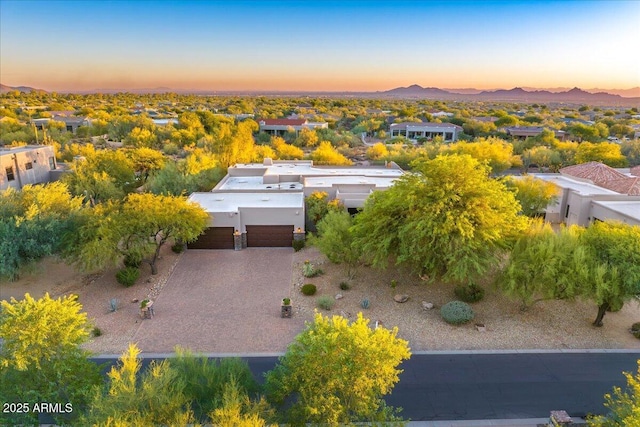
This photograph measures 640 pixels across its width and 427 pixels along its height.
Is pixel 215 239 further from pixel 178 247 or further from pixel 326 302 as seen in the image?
pixel 326 302

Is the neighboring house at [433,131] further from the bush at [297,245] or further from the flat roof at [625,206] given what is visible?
the bush at [297,245]

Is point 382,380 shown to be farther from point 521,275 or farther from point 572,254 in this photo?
point 572,254

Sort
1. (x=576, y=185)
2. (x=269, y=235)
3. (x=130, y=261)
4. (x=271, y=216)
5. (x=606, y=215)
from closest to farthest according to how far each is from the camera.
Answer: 1. (x=130, y=261)
2. (x=606, y=215)
3. (x=271, y=216)
4. (x=269, y=235)
5. (x=576, y=185)

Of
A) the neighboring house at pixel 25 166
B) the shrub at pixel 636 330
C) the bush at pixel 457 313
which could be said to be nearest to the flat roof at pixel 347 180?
the bush at pixel 457 313

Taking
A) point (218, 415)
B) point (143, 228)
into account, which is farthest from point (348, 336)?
point (143, 228)

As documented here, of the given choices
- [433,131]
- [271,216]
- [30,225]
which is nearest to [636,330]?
[271,216]

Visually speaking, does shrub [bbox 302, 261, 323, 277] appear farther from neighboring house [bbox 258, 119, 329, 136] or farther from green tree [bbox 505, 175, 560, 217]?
neighboring house [bbox 258, 119, 329, 136]
